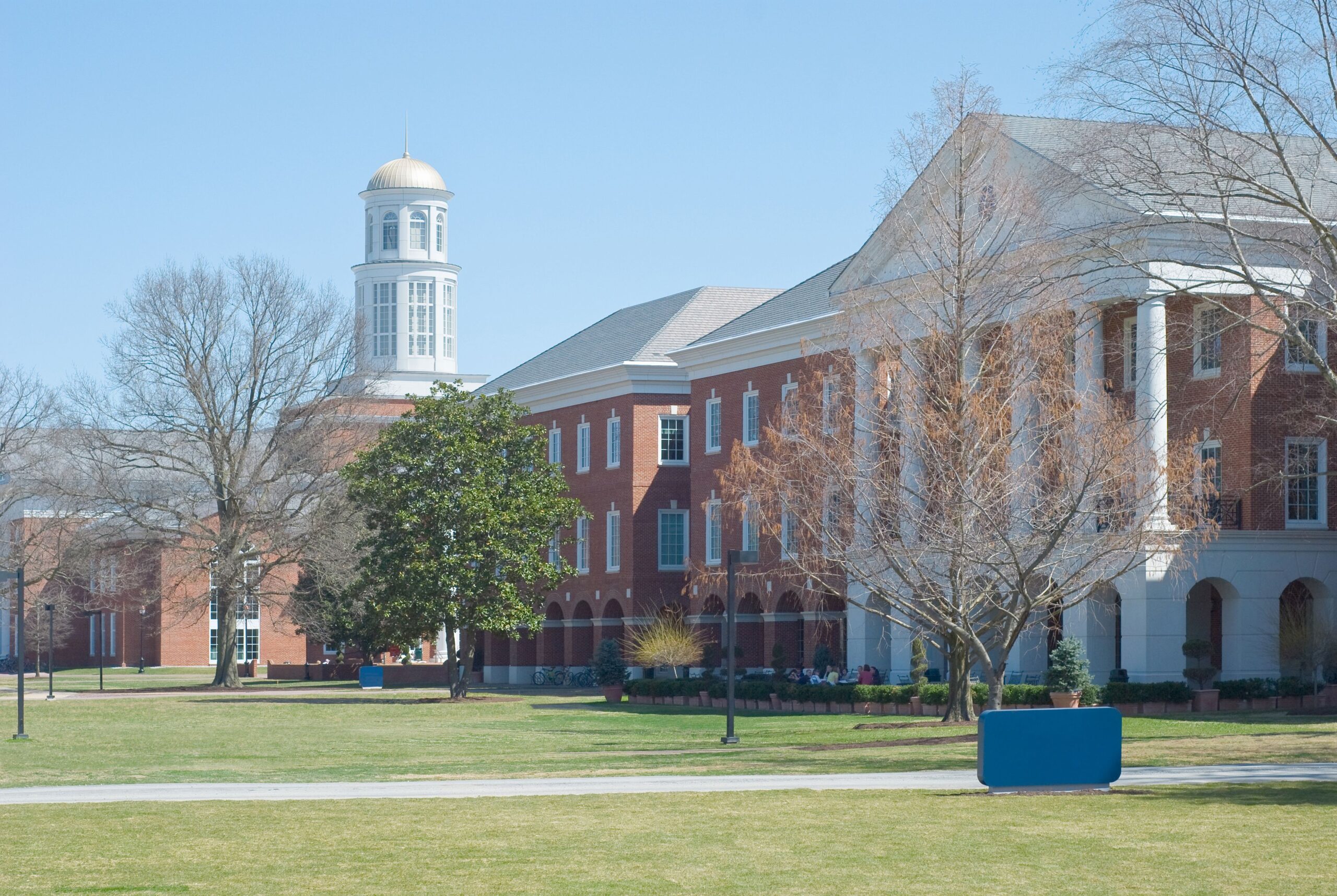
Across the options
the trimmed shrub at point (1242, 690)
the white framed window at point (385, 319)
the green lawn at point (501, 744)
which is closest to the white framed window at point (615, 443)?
the green lawn at point (501, 744)

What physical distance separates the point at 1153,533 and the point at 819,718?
38.5 feet

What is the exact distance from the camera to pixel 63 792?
21234 mm

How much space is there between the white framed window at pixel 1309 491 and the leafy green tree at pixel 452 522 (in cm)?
2236

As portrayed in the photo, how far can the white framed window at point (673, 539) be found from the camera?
67.2 metres

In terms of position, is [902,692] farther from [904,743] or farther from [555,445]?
[555,445]

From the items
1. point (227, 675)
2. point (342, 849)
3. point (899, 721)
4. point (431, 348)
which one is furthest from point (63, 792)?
point (431, 348)

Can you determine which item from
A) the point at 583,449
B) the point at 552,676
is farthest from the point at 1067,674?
the point at 552,676

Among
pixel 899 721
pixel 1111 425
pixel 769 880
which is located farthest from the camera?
pixel 899 721

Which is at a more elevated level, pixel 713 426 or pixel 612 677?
pixel 713 426

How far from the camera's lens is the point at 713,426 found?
63.9m

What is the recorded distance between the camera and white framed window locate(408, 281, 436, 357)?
12125cm

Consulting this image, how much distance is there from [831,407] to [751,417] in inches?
1032

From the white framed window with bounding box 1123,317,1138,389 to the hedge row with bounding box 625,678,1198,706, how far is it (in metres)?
8.49

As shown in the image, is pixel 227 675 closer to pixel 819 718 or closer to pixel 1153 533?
pixel 819 718
